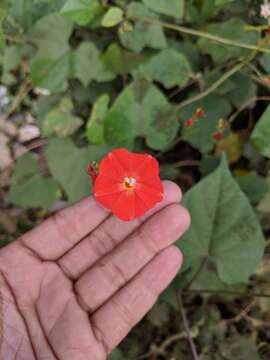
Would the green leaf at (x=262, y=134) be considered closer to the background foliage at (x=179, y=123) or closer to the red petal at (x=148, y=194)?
the background foliage at (x=179, y=123)

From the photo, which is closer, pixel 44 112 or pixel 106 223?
pixel 106 223

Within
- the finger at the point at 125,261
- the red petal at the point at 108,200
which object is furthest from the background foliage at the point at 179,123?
the red petal at the point at 108,200

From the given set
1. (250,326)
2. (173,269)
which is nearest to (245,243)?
(173,269)

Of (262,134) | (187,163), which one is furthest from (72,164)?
(262,134)

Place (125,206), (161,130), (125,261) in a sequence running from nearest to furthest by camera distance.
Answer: (125,206)
(125,261)
(161,130)

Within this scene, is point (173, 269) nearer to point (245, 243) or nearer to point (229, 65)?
point (245, 243)

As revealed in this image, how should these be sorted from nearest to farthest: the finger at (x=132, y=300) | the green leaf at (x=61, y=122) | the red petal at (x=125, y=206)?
the red petal at (x=125, y=206)
the finger at (x=132, y=300)
the green leaf at (x=61, y=122)

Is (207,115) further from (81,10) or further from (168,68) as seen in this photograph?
(81,10)
